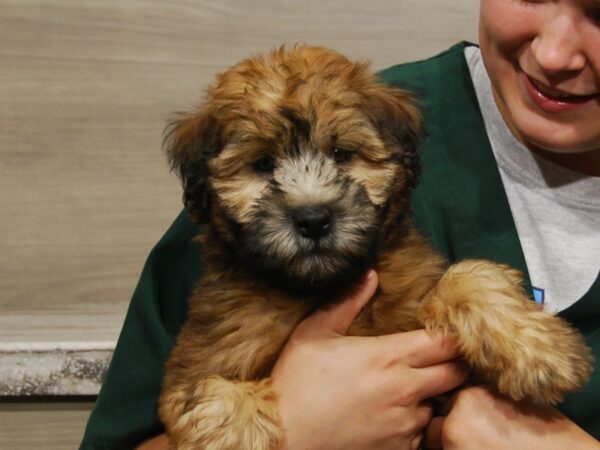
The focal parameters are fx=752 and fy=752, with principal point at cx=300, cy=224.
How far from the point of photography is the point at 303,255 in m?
1.31

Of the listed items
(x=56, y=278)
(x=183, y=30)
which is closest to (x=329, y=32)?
(x=183, y=30)

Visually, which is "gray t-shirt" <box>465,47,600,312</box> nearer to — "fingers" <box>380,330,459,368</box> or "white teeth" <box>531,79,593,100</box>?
"white teeth" <box>531,79,593,100</box>

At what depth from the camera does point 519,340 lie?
1322 mm

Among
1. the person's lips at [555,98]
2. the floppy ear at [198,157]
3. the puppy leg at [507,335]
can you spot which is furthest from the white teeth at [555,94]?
the floppy ear at [198,157]

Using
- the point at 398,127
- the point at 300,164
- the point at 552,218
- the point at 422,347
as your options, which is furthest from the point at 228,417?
the point at 552,218

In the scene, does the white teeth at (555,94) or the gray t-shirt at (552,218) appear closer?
the white teeth at (555,94)

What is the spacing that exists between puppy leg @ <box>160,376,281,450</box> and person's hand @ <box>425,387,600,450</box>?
0.34 metres

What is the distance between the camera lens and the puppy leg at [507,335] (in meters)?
1.31

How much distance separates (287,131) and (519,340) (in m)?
0.56

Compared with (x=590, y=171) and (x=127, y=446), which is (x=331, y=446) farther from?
(x=590, y=171)

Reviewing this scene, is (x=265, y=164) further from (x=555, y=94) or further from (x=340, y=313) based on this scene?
(x=555, y=94)

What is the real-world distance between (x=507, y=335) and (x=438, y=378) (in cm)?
17

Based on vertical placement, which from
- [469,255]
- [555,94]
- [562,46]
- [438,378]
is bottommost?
[438,378]

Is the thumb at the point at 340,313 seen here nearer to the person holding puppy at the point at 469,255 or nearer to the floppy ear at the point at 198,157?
the person holding puppy at the point at 469,255
